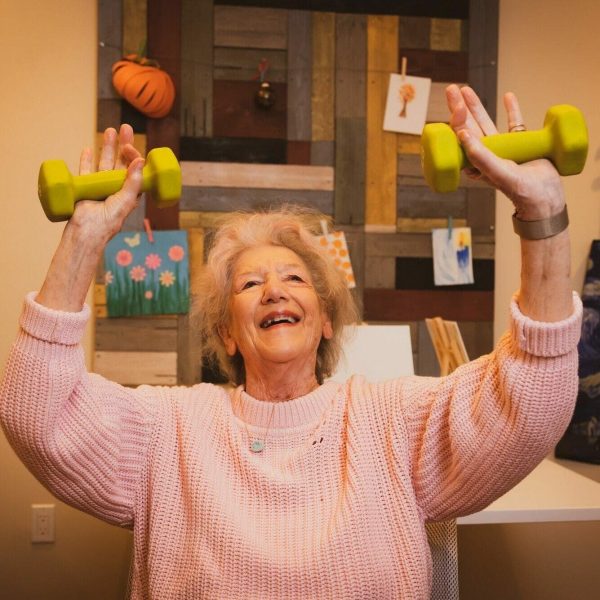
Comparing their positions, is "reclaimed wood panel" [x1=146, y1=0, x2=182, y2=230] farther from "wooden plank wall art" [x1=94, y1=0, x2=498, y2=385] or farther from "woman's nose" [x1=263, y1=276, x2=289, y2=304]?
"woman's nose" [x1=263, y1=276, x2=289, y2=304]

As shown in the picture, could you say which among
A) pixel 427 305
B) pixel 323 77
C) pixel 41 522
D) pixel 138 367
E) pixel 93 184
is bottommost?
pixel 41 522

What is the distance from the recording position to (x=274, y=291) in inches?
55.1

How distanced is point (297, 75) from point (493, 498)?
1794mm

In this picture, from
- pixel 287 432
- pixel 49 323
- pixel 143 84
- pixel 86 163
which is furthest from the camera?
pixel 143 84

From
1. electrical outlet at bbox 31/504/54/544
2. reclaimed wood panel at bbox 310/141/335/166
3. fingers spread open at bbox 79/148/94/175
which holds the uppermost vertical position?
reclaimed wood panel at bbox 310/141/335/166

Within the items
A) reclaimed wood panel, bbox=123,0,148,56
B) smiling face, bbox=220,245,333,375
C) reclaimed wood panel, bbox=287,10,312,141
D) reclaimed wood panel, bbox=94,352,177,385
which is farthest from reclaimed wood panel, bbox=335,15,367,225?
smiling face, bbox=220,245,333,375

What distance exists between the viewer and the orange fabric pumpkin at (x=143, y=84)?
7.82ft

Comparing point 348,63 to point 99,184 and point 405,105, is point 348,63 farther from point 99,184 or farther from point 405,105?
point 99,184

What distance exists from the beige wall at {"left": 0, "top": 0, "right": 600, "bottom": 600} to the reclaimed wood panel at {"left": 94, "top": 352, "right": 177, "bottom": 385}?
97 mm

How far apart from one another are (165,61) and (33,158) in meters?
0.55

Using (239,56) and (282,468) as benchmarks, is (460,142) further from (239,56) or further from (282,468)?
(239,56)

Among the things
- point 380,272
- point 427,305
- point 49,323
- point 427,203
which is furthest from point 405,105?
point 49,323

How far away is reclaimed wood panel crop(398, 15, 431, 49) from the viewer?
261 cm

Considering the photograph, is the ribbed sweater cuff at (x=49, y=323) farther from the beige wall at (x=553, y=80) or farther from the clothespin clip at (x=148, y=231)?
the beige wall at (x=553, y=80)
